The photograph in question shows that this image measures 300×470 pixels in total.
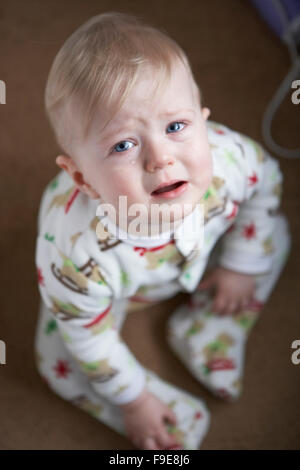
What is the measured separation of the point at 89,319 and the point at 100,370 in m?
0.09

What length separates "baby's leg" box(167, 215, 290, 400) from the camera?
97cm

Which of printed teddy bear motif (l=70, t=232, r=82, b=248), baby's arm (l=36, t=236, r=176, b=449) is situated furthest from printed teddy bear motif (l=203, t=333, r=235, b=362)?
printed teddy bear motif (l=70, t=232, r=82, b=248)

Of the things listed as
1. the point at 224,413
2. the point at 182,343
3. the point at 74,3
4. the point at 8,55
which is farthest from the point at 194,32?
the point at 224,413

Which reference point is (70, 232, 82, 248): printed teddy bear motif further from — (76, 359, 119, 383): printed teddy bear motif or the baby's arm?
(76, 359, 119, 383): printed teddy bear motif

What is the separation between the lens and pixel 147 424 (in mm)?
933

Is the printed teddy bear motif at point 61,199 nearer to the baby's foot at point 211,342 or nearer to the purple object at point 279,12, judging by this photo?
the baby's foot at point 211,342

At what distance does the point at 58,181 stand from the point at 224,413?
481 millimetres

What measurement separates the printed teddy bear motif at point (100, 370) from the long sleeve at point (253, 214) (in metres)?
0.26

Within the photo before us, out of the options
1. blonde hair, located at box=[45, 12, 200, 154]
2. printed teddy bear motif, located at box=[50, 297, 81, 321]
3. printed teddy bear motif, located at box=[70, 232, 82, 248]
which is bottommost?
printed teddy bear motif, located at box=[50, 297, 81, 321]

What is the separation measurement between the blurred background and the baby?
4 centimetres

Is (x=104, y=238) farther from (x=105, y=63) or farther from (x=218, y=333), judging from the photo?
(x=218, y=333)

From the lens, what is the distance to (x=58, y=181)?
887mm

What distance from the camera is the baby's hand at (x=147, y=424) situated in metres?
0.93

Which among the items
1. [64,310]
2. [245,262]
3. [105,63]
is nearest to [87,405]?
[64,310]
